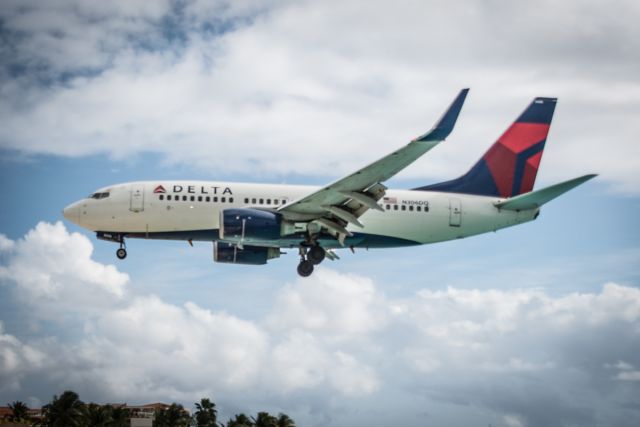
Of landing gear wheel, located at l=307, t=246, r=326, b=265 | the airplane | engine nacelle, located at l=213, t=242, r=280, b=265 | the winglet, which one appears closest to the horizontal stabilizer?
the airplane

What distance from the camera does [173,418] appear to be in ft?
213

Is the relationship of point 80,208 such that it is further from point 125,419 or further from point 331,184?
point 125,419

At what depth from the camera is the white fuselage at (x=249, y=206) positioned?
128 ft

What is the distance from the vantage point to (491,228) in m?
41.4

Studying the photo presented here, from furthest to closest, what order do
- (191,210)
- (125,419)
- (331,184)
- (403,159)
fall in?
1. (125,419)
2. (191,210)
3. (331,184)
4. (403,159)

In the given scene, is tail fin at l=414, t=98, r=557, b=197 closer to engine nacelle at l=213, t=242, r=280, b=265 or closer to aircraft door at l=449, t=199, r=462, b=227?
aircraft door at l=449, t=199, r=462, b=227

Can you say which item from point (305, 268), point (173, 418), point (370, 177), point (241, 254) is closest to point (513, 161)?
point (305, 268)

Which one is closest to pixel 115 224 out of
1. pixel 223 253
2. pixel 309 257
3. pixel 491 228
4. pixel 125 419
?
pixel 223 253

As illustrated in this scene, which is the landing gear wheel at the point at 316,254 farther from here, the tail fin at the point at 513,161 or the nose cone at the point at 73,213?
the nose cone at the point at 73,213

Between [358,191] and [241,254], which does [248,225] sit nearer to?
[358,191]

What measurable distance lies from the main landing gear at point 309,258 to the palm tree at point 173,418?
94.9 ft

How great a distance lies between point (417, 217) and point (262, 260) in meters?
8.87

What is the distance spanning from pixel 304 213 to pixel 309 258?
3320 millimetres

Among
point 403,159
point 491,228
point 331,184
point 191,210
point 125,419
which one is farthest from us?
point 125,419
